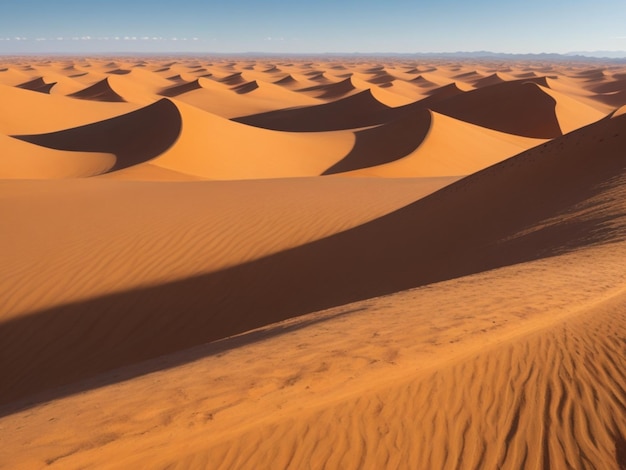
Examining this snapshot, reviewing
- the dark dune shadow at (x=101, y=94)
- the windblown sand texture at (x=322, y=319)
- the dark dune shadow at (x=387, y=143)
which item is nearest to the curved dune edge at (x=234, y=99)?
the dark dune shadow at (x=101, y=94)

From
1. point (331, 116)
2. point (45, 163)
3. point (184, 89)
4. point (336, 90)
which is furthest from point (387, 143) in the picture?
point (184, 89)

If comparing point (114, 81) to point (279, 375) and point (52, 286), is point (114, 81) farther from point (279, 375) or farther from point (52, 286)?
point (279, 375)

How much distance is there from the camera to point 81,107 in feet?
124

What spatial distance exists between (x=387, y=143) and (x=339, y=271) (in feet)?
57.4

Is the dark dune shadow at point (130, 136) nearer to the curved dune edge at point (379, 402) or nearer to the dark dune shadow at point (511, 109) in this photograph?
the curved dune edge at point (379, 402)

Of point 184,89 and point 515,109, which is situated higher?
point 515,109

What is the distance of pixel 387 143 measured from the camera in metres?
24.7

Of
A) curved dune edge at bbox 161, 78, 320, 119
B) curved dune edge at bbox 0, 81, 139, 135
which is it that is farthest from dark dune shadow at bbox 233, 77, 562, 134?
curved dune edge at bbox 0, 81, 139, 135

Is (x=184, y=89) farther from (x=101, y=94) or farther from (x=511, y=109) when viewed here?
(x=511, y=109)

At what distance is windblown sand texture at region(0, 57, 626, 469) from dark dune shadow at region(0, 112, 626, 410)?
38 millimetres

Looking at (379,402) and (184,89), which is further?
(184,89)

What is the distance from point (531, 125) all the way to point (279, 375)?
34752mm

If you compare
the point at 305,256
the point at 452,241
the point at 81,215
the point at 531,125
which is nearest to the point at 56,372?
the point at 305,256

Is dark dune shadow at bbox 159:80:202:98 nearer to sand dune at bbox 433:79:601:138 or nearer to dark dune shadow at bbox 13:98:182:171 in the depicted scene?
sand dune at bbox 433:79:601:138
